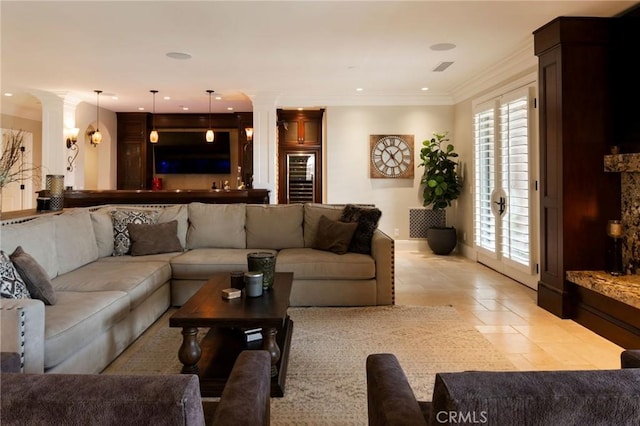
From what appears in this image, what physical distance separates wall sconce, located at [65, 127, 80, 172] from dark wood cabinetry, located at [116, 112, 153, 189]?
160 cm

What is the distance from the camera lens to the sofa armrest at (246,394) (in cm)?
105

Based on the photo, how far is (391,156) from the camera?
7340mm

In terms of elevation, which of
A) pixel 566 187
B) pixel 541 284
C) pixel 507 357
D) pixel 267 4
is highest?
pixel 267 4

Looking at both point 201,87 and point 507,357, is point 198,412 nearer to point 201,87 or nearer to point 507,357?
point 507,357

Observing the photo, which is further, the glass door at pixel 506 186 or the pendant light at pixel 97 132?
the pendant light at pixel 97 132

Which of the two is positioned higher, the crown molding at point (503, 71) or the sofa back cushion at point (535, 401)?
the crown molding at point (503, 71)

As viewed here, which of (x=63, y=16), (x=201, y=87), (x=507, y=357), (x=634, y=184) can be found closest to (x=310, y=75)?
(x=201, y=87)

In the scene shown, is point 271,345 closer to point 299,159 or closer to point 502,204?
point 502,204

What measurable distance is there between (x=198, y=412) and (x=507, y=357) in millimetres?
2630

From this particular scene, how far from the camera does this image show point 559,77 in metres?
3.69

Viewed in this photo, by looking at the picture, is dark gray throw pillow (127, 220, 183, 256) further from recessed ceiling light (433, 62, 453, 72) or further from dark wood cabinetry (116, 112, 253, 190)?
dark wood cabinetry (116, 112, 253, 190)

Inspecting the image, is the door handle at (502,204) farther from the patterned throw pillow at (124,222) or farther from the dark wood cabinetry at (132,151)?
the dark wood cabinetry at (132,151)

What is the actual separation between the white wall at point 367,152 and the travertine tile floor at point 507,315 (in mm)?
1459

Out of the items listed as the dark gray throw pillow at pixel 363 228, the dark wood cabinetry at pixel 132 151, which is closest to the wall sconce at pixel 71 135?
the dark wood cabinetry at pixel 132 151
